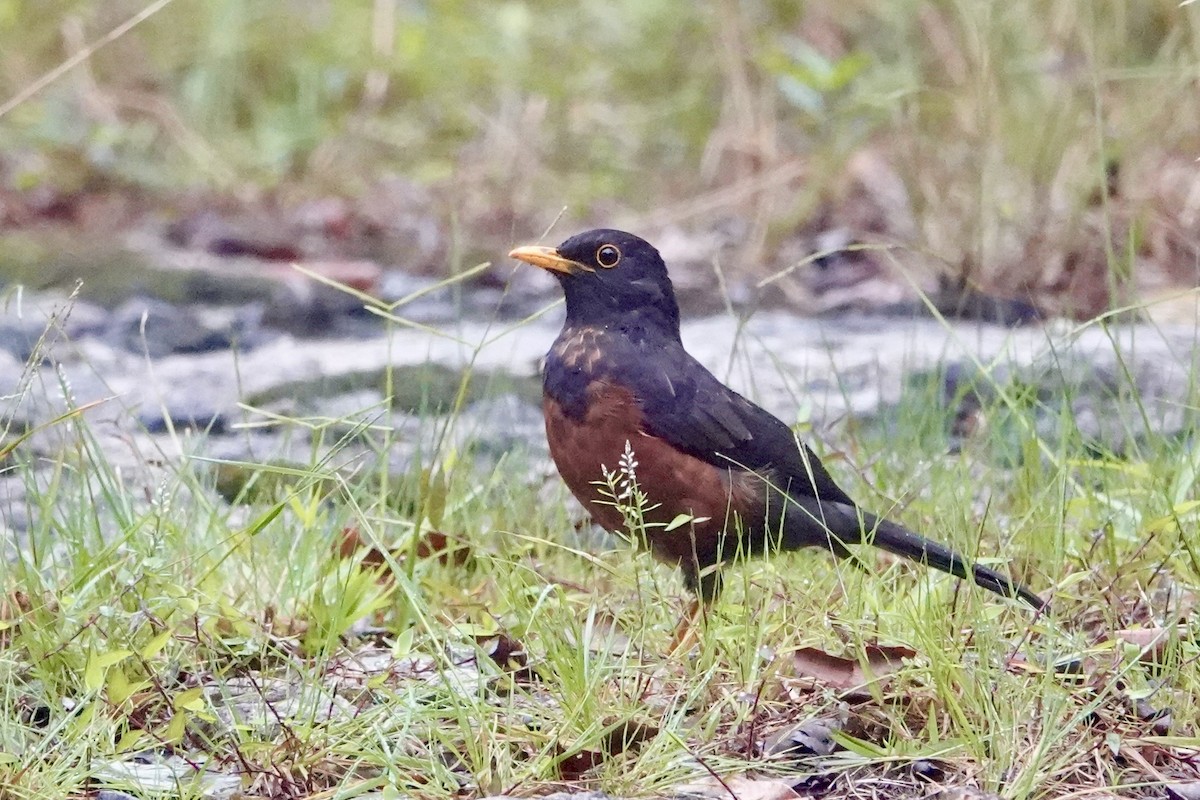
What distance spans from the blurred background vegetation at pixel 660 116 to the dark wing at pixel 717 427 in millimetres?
2554

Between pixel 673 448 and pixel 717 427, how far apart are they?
0.47 ft

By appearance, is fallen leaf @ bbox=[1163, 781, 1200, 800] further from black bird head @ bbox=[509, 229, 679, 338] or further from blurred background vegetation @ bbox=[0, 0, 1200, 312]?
blurred background vegetation @ bbox=[0, 0, 1200, 312]

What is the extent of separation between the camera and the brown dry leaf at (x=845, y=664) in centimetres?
278

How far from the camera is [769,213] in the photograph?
8.21 m

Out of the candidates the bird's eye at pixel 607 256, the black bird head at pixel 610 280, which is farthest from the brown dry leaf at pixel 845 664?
the bird's eye at pixel 607 256

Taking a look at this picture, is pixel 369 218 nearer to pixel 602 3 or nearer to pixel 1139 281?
pixel 602 3

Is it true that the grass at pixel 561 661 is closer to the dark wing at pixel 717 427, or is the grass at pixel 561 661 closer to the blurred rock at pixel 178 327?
the dark wing at pixel 717 427

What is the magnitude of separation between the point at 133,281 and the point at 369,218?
205cm

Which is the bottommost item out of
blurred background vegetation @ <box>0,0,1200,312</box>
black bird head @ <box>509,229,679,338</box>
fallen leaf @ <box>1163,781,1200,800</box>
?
fallen leaf @ <box>1163,781,1200,800</box>

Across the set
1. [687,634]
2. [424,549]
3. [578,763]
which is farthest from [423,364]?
[578,763]

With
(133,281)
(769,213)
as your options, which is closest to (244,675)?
(133,281)

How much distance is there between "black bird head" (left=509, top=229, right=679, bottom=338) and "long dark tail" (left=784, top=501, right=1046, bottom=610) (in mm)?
624

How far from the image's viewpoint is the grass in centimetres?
255

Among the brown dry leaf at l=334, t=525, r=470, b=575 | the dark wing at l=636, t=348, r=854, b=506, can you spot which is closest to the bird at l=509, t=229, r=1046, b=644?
the dark wing at l=636, t=348, r=854, b=506
